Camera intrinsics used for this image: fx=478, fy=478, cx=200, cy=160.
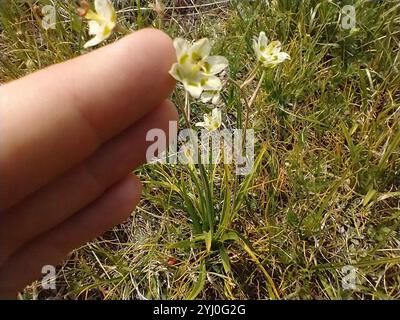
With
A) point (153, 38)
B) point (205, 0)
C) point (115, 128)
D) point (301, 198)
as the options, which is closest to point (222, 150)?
point (301, 198)

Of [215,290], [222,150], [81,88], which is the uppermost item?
[81,88]

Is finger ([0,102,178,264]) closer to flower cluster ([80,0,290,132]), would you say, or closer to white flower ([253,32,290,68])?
flower cluster ([80,0,290,132])

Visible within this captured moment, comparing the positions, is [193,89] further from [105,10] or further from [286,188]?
[286,188]

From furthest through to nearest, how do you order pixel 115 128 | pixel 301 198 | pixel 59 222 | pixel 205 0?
pixel 205 0, pixel 301 198, pixel 59 222, pixel 115 128

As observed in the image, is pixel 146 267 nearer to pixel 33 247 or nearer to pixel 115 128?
pixel 33 247

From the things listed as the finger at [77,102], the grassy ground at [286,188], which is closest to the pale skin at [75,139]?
the finger at [77,102]

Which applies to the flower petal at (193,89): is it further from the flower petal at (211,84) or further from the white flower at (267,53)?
→ the white flower at (267,53)

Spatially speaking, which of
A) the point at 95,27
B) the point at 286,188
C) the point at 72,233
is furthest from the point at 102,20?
the point at 286,188

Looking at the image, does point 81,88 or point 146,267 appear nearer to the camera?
point 81,88
